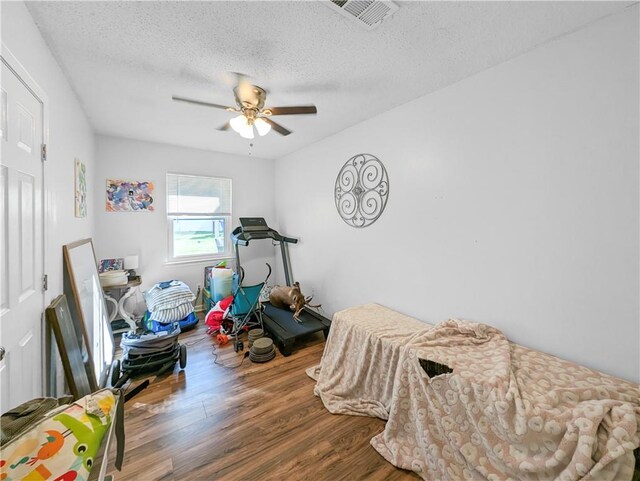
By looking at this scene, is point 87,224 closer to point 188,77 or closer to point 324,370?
point 188,77

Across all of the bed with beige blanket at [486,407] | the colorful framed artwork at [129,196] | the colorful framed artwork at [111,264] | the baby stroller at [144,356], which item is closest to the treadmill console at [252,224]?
the colorful framed artwork at [129,196]

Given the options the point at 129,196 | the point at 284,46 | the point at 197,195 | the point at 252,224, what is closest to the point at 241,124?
the point at 284,46

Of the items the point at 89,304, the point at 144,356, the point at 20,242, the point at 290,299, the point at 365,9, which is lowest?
the point at 144,356

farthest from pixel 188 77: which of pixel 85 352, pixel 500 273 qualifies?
pixel 500 273

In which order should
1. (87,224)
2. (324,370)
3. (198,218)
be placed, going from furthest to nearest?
(198,218), (87,224), (324,370)

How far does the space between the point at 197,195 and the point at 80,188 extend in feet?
5.61

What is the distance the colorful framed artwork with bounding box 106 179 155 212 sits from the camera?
343 centimetres

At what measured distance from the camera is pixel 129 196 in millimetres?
3539

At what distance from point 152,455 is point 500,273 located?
2662 mm

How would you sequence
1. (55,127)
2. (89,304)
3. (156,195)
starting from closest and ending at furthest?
(55,127), (89,304), (156,195)

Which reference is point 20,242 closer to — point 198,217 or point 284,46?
point 284,46

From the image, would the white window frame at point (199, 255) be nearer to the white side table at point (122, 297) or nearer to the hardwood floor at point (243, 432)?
the white side table at point (122, 297)

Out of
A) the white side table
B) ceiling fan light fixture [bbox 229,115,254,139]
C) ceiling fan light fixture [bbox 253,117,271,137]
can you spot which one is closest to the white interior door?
ceiling fan light fixture [bbox 229,115,254,139]

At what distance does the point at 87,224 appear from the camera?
2.81 metres
